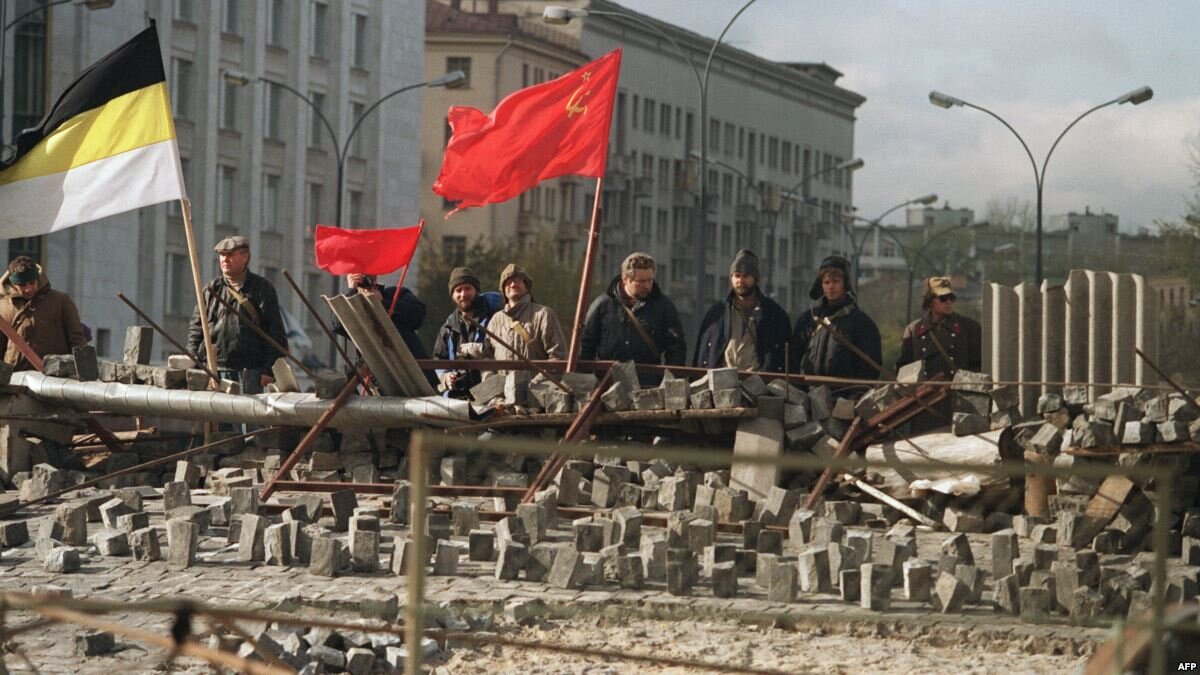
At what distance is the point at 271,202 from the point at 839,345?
5521 centimetres

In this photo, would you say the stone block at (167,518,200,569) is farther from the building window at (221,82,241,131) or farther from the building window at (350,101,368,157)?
the building window at (350,101,368,157)

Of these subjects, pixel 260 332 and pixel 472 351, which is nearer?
pixel 260 332

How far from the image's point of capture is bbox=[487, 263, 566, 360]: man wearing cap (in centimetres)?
1534

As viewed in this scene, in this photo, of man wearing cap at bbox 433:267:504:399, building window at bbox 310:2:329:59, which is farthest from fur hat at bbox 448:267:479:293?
building window at bbox 310:2:329:59

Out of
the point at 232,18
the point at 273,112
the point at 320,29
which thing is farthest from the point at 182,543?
the point at 320,29

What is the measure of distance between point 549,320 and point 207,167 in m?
50.5

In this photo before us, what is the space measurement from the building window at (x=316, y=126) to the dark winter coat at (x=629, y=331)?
56.3 metres

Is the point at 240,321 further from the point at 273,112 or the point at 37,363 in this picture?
the point at 273,112

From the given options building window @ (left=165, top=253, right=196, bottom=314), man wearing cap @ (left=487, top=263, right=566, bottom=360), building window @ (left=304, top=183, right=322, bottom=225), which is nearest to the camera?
man wearing cap @ (left=487, top=263, right=566, bottom=360)

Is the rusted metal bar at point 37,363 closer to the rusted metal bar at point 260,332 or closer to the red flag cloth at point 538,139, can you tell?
the rusted metal bar at point 260,332

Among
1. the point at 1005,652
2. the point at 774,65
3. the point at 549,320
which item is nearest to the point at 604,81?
the point at 549,320

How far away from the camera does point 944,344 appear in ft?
53.8

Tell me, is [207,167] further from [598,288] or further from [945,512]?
[945,512]

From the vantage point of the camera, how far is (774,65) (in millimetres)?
117500
